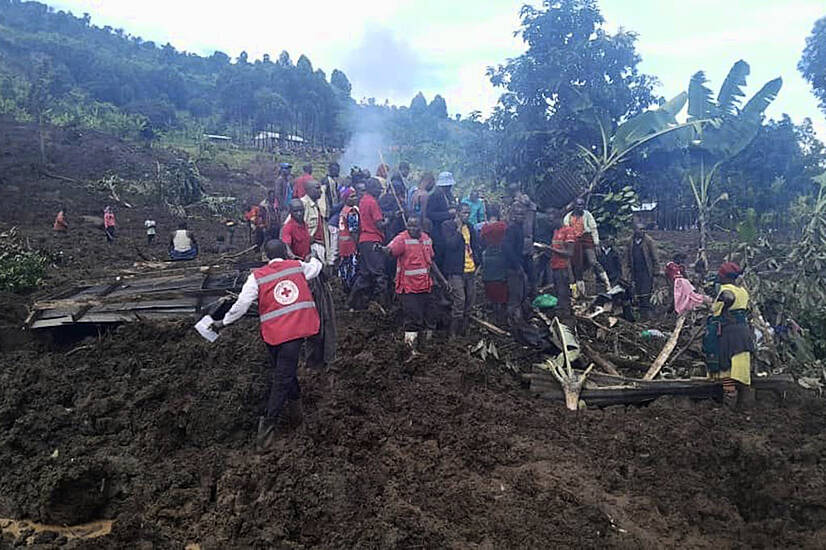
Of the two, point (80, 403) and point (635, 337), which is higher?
point (635, 337)

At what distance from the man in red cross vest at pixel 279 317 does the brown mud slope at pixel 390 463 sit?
333 millimetres

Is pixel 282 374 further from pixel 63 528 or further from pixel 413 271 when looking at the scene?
pixel 413 271

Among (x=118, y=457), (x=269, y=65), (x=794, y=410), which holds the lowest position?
(x=118, y=457)

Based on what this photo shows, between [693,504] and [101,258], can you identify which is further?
[101,258]

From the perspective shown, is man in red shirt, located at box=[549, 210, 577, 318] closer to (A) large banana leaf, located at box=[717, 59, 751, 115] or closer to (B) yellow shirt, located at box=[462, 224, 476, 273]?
(B) yellow shirt, located at box=[462, 224, 476, 273]

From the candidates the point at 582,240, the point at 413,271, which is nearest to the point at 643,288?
the point at 582,240

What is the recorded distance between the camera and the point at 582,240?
9578mm

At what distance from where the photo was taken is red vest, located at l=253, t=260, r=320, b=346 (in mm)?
5207

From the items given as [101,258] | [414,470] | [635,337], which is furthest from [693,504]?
[101,258]

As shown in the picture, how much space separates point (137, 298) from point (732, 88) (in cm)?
1088

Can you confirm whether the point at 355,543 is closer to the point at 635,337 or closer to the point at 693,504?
the point at 693,504

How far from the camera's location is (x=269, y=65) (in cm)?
6431

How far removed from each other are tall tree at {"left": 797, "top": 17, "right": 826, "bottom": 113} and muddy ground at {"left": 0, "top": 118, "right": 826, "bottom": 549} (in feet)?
69.2

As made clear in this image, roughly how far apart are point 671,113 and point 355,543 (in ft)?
35.6
